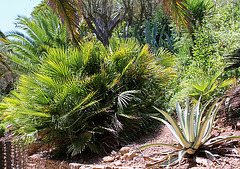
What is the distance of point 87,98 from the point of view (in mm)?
4809

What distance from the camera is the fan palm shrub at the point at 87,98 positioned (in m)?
4.85

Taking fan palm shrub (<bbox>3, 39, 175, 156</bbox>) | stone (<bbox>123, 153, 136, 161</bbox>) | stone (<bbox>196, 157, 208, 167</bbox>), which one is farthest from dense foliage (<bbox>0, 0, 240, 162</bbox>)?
stone (<bbox>196, 157, 208, 167</bbox>)

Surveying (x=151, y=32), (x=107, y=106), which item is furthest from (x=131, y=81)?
(x=151, y=32)

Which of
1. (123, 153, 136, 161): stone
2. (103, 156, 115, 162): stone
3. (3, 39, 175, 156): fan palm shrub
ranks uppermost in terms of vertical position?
(3, 39, 175, 156): fan palm shrub

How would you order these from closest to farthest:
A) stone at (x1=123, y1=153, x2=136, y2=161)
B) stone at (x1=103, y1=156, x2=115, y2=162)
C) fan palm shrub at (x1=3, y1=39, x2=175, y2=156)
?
1. stone at (x1=123, y1=153, x2=136, y2=161)
2. stone at (x1=103, y1=156, x2=115, y2=162)
3. fan palm shrub at (x1=3, y1=39, x2=175, y2=156)

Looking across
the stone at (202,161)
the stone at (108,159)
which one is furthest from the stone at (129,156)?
the stone at (202,161)

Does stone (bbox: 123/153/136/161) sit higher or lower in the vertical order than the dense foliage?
lower

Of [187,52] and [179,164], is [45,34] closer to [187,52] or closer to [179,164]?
[187,52]

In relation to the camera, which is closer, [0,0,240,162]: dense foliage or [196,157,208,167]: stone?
[196,157,208,167]: stone

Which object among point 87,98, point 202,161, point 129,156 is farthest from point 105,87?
point 202,161

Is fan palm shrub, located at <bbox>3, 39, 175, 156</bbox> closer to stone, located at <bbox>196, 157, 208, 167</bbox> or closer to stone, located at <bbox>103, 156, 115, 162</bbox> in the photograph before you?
stone, located at <bbox>103, 156, 115, 162</bbox>

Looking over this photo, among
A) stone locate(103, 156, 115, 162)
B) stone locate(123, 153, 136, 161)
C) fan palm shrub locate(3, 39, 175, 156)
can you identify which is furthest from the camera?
fan palm shrub locate(3, 39, 175, 156)

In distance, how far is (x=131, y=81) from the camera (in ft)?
18.7

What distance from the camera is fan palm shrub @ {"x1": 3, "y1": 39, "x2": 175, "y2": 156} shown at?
15.9ft
